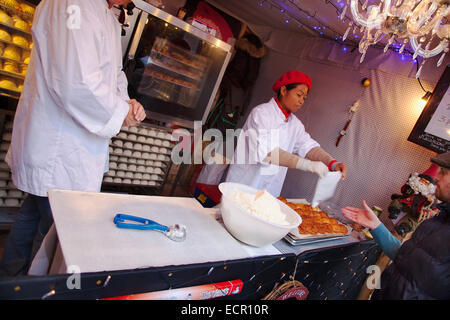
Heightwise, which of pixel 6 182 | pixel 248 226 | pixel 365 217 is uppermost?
pixel 365 217

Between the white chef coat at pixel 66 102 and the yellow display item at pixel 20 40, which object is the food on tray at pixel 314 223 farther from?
the yellow display item at pixel 20 40

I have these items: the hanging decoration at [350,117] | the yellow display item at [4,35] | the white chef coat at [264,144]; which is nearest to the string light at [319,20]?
the hanging decoration at [350,117]

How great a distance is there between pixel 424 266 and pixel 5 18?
2.93 metres

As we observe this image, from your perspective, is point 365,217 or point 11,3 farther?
point 11,3

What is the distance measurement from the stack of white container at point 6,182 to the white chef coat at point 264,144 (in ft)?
6.06

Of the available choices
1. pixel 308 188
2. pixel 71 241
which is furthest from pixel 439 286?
pixel 308 188

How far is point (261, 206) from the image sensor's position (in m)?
1.32

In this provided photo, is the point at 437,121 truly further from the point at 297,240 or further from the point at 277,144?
the point at 297,240

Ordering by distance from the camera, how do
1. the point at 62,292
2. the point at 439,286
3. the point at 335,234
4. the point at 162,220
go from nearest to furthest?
the point at 62,292 → the point at 439,286 → the point at 162,220 → the point at 335,234

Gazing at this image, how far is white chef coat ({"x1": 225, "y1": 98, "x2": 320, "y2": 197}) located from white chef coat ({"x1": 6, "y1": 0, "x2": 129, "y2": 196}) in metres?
1.18

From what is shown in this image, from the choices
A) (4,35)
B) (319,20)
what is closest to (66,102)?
(4,35)

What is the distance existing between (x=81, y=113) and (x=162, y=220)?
0.73m

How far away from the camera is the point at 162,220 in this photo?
126 cm
